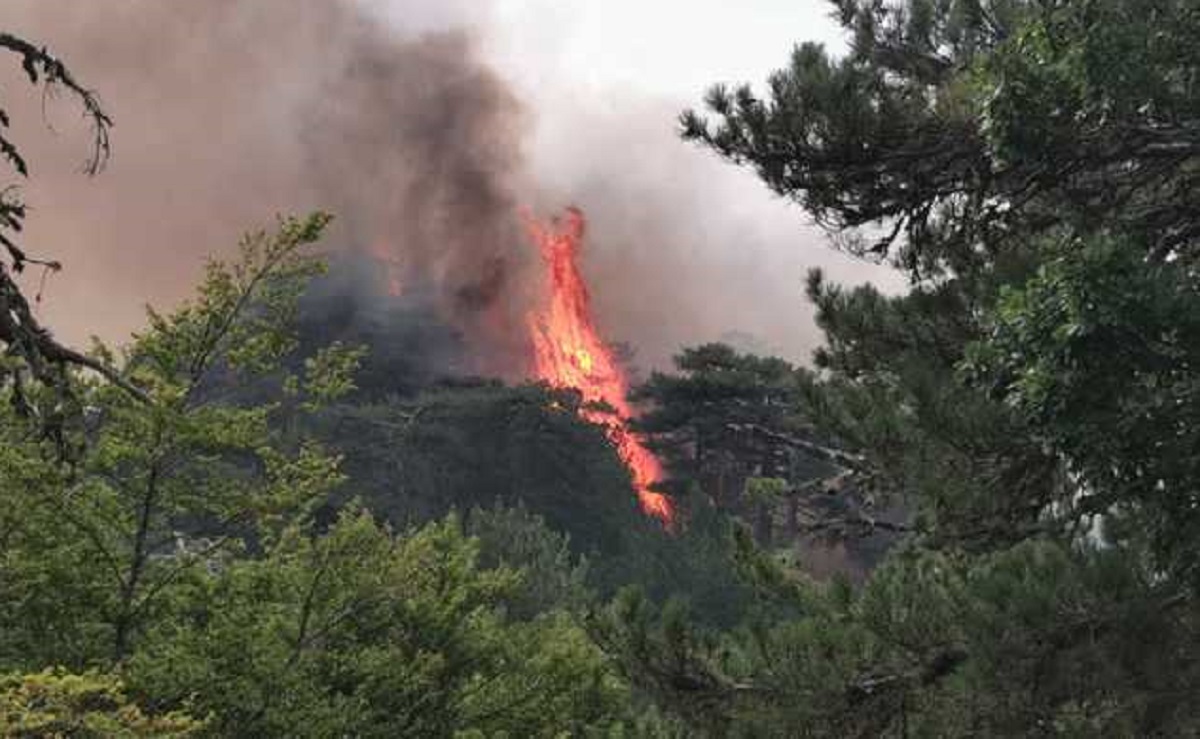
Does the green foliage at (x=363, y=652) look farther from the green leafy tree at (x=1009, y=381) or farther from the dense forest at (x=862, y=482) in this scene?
the green leafy tree at (x=1009, y=381)

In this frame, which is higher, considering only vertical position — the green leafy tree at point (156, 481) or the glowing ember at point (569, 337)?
the glowing ember at point (569, 337)

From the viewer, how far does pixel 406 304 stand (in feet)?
201

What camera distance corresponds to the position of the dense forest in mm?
5094

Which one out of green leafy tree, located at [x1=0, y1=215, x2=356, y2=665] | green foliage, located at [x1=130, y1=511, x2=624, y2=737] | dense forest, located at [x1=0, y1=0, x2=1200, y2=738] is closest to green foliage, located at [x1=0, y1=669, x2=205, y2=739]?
dense forest, located at [x1=0, y1=0, x2=1200, y2=738]

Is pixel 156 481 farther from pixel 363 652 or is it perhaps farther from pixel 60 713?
pixel 60 713

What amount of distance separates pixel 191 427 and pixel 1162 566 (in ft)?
21.1

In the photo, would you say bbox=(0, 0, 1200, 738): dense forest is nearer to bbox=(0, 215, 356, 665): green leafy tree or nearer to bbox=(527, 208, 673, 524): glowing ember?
bbox=(0, 215, 356, 665): green leafy tree

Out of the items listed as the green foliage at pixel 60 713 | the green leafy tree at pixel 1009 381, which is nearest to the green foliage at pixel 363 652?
the green foliage at pixel 60 713

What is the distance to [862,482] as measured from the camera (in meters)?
8.02

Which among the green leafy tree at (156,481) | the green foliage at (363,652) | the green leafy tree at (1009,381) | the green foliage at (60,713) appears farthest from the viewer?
the green foliage at (363,652)

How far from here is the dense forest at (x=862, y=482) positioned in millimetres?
5094

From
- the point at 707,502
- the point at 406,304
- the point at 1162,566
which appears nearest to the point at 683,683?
the point at 1162,566

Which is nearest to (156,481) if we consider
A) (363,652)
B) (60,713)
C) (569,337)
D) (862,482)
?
(363,652)

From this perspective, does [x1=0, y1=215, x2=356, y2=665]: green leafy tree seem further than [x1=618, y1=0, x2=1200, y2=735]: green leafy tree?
Yes
